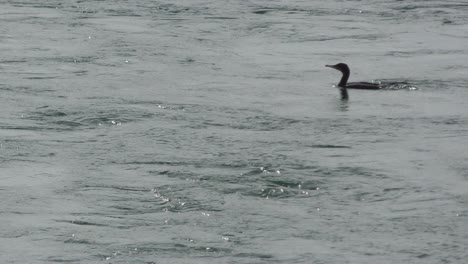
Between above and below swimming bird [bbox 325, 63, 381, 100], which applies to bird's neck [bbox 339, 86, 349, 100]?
below

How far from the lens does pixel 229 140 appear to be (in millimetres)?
11969

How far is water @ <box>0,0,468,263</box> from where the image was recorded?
30.7 ft

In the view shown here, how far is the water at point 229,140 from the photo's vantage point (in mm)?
9344

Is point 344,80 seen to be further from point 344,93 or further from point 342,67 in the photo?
point 344,93

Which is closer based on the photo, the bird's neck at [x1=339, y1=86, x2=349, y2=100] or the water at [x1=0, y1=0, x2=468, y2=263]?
the water at [x1=0, y1=0, x2=468, y2=263]

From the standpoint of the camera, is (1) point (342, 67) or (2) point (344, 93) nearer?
(2) point (344, 93)

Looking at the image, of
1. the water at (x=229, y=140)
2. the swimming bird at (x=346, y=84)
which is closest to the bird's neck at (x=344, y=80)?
the swimming bird at (x=346, y=84)

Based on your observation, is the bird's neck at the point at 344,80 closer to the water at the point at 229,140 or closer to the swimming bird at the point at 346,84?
the swimming bird at the point at 346,84

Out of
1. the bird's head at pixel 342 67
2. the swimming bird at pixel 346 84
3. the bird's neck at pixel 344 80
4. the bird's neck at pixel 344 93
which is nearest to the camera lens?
the bird's neck at pixel 344 93

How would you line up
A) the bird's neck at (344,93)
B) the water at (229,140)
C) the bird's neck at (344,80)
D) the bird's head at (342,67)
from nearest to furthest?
1. the water at (229,140)
2. the bird's neck at (344,93)
3. the bird's neck at (344,80)
4. the bird's head at (342,67)

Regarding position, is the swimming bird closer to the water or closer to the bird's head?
the bird's head

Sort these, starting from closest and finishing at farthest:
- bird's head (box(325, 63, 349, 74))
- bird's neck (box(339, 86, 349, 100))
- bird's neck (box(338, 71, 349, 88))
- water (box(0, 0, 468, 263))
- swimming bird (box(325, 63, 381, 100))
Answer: water (box(0, 0, 468, 263)) → bird's neck (box(339, 86, 349, 100)) → swimming bird (box(325, 63, 381, 100)) → bird's neck (box(338, 71, 349, 88)) → bird's head (box(325, 63, 349, 74))

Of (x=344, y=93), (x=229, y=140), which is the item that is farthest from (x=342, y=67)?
(x=229, y=140)

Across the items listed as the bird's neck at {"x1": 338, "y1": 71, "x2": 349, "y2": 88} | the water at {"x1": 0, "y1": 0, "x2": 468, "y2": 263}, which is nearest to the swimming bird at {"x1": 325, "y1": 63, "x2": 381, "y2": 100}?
the bird's neck at {"x1": 338, "y1": 71, "x2": 349, "y2": 88}
